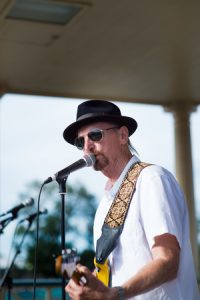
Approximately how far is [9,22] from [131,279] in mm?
5670

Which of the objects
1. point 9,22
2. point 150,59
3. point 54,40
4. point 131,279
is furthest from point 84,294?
point 150,59

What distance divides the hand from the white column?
29.4 ft

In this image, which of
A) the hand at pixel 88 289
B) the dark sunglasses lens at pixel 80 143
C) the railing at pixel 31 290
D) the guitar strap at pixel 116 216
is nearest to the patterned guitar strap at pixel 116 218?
the guitar strap at pixel 116 216

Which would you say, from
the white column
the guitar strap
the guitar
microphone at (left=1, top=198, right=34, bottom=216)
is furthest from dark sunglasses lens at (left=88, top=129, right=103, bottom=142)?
the white column

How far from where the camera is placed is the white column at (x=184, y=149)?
11.9 m

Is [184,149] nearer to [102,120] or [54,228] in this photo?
[102,120]

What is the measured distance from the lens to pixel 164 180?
3.27 m

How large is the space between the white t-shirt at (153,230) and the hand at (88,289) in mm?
352

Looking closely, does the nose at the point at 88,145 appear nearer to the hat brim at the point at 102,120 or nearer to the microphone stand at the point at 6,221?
the hat brim at the point at 102,120

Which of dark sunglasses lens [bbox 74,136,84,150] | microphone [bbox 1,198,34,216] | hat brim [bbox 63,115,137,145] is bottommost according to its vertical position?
dark sunglasses lens [bbox 74,136,84,150]

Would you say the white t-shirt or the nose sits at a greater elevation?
the nose

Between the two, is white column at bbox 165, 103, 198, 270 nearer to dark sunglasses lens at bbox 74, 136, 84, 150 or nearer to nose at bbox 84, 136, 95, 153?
dark sunglasses lens at bbox 74, 136, 84, 150

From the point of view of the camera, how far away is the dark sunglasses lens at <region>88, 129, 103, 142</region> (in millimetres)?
3635

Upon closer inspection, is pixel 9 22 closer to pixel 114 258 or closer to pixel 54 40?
pixel 54 40
